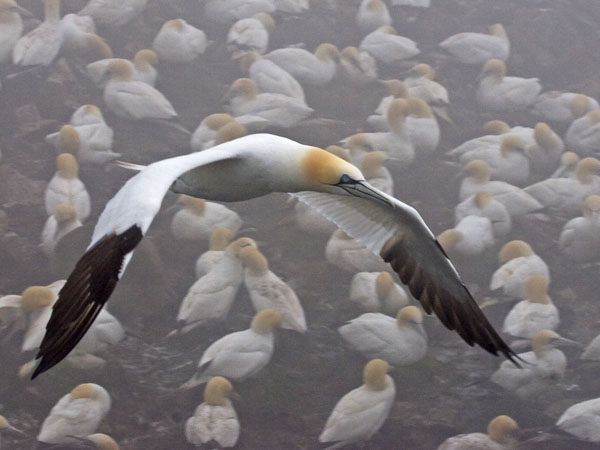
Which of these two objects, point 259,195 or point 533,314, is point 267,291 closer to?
point 533,314

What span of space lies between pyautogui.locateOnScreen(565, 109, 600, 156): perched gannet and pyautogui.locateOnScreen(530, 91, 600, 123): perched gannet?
223mm

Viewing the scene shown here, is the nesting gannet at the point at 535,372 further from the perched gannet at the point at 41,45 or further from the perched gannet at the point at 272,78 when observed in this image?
the perched gannet at the point at 41,45

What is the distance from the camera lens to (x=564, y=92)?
12.0m

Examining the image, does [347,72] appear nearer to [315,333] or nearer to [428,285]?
[315,333]

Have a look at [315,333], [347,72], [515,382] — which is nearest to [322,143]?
[347,72]

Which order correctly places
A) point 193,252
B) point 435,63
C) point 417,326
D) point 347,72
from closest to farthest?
point 417,326, point 193,252, point 347,72, point 435,63

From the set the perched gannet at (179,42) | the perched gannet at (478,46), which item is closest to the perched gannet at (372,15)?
the perched gannet at (478,46)

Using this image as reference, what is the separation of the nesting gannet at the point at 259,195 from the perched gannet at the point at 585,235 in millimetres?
4065

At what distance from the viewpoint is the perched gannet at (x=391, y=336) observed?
25.1 ft

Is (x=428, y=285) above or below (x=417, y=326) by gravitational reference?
above

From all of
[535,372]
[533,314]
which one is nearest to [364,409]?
[535,372]

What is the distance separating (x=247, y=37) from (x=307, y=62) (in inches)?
30.0

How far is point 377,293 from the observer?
26.5 feet

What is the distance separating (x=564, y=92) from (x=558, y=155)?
1636 mm
